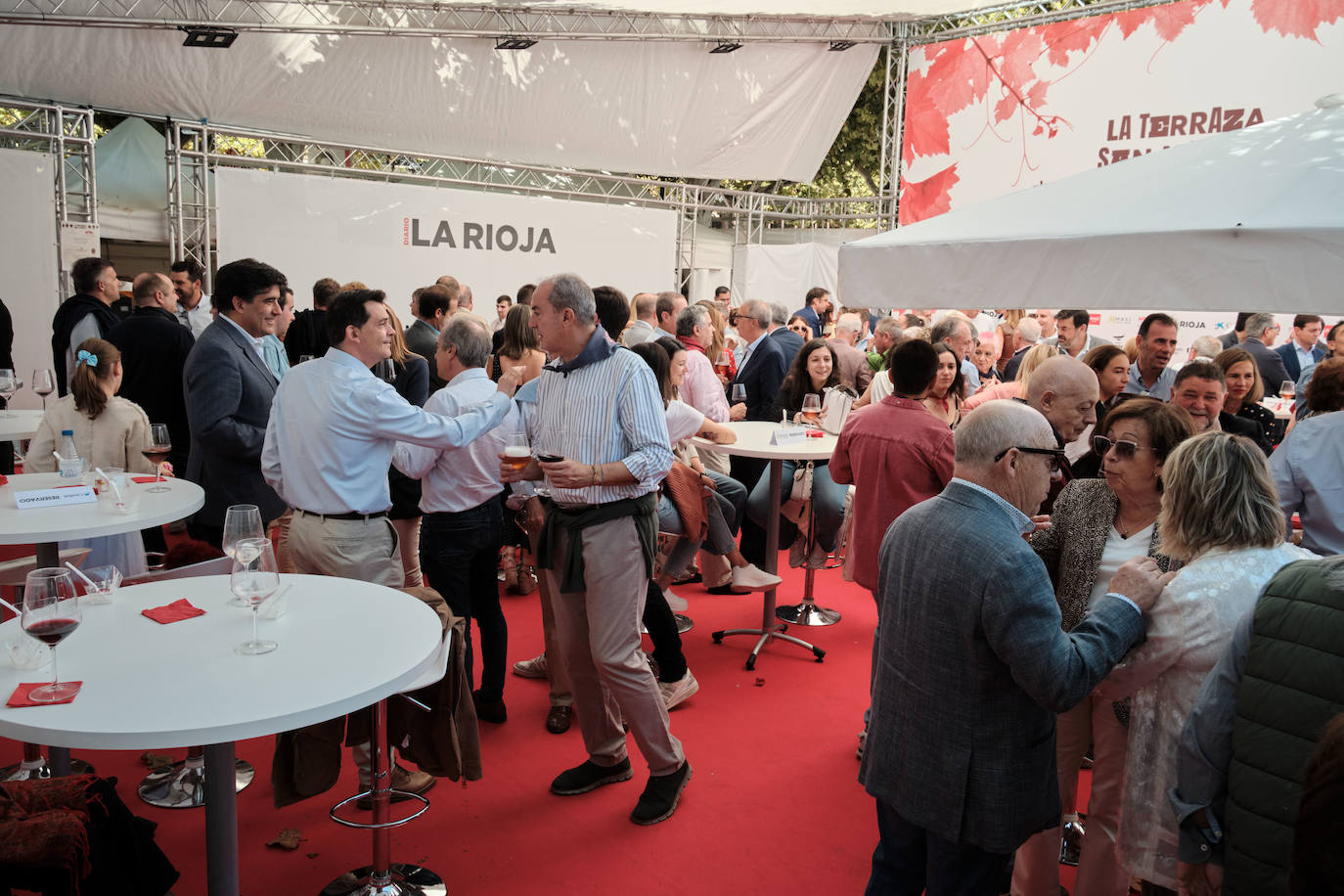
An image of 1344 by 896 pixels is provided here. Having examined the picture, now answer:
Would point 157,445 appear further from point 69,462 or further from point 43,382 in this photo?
point 43,382

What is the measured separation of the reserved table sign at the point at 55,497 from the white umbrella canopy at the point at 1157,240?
2.79 meters

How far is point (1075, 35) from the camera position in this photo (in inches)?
421

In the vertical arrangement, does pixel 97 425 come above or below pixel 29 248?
below

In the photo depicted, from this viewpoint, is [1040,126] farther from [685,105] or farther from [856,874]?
[856,874]

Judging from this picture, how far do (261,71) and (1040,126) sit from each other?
28.8ft

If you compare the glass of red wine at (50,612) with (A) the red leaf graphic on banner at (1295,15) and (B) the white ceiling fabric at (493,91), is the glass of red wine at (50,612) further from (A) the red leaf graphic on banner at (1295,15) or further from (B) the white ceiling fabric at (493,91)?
(A) the red leaf graphic on banner at (1295,15)

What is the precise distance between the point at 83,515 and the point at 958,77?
11799 millimetres

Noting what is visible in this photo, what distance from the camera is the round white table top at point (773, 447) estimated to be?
4.37 meters

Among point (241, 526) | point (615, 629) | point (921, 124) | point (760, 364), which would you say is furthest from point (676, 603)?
point (921, 124)

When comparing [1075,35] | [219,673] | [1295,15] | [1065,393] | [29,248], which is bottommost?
[219,673]

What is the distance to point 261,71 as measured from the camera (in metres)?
9.27

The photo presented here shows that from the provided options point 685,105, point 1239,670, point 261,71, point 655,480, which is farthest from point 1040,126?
point 1239,670

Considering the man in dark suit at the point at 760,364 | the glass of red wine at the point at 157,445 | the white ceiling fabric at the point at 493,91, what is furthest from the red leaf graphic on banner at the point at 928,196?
the glass of red wine at the point at 157,445

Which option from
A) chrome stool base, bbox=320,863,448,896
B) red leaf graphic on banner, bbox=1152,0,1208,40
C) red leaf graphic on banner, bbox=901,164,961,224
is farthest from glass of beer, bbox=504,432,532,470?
red leaf graphic on banner, bbox=901,164,961,224
